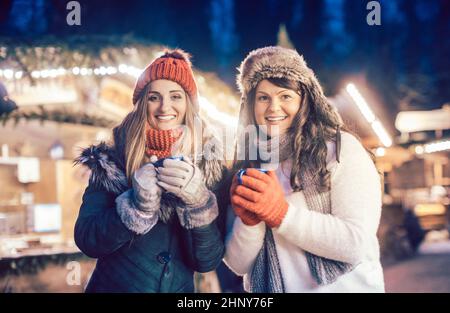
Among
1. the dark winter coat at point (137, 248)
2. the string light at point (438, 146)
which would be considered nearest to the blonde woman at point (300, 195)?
the dark winter coat at point (137, 248)

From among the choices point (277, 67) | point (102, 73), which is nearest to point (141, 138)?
point (277, 67)

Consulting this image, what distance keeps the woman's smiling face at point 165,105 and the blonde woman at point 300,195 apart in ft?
0.69

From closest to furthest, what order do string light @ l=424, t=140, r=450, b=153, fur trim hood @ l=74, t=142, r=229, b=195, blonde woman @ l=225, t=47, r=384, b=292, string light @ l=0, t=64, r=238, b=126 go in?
blonde woman @ l=225, t=47, r=384, b=292, fur trim hood @ l=74, t=142, r=229, b=195, string light @ l=0, t=64, r=238, b=126, string light @ l=424, t=140, r=450, b=153

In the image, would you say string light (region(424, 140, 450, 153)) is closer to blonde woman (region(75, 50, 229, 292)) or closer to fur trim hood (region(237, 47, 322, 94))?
fur trim hood (region(237, 47, 322, 94))

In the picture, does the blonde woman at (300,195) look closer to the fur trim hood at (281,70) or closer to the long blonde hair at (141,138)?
the fur trim hood at (281,70)

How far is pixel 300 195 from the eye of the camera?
135 centimetres

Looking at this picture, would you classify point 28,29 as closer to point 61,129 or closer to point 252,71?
point 61,129

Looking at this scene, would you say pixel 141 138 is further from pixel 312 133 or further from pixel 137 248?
pixel 312 133

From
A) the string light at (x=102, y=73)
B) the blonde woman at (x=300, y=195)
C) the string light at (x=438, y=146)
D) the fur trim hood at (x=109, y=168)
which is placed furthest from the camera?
the string light at (x=438, y=146)

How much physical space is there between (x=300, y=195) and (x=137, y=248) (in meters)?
0.49

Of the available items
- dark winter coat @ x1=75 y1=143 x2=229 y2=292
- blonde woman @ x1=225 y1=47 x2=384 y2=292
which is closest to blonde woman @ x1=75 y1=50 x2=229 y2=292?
dark winter coat @ x1=75 y1=143 x2=229 y2=292

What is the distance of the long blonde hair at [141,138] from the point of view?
4.54 ft

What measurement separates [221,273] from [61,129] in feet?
5.28

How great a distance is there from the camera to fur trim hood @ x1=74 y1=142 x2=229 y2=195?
1.34 meters
